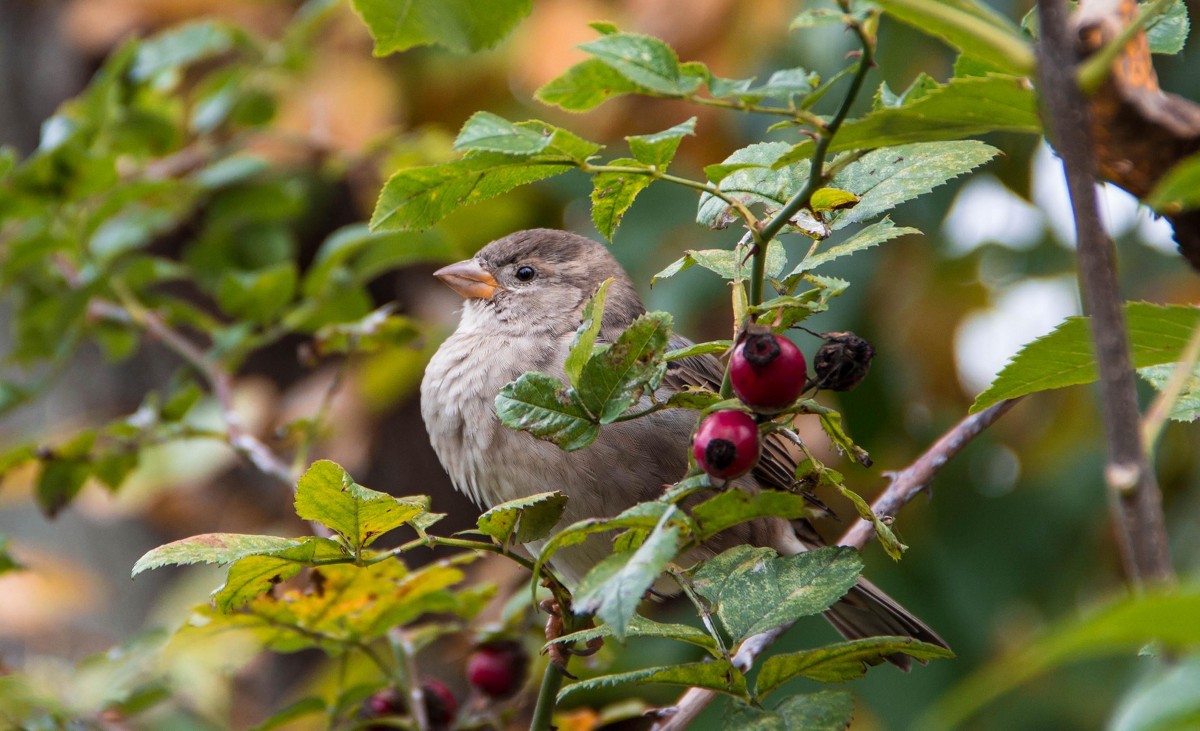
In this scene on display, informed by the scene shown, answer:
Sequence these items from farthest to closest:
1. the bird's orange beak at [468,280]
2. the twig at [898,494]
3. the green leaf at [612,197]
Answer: the bird's orange beak at [468,280] < the twig at [898,494] < the green leaf at [612,197]

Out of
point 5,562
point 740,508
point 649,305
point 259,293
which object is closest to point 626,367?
point 740,508

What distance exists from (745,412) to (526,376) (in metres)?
0.22

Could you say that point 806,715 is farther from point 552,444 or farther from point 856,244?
point 552,444

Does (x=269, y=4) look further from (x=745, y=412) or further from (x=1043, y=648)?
(x=1043, y=648)

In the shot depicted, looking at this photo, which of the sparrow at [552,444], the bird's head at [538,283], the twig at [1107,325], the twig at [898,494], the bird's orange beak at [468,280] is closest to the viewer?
the twig at [1107,325]

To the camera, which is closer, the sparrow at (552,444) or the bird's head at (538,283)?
the sparrow at (552,444)

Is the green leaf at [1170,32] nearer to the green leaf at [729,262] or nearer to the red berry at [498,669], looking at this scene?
the green leaf at [729,262]

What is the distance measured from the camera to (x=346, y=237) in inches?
93.2

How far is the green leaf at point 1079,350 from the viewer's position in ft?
3.36

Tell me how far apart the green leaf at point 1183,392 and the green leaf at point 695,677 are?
524mm

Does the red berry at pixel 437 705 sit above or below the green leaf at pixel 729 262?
below

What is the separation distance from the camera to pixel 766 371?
1.07m

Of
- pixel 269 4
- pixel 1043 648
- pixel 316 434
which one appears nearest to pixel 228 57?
pixel 269 4

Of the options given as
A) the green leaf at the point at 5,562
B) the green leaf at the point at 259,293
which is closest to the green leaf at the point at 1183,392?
the green leaf at the point at 259,293
